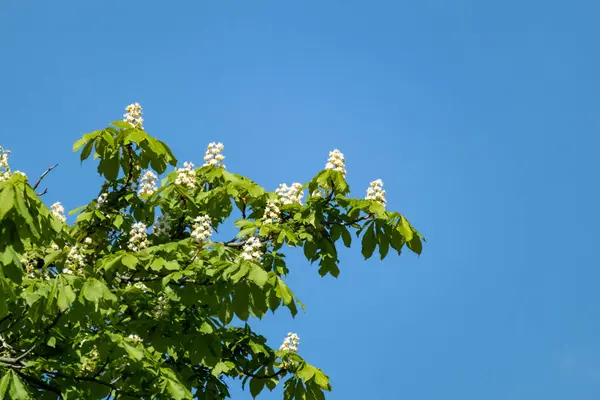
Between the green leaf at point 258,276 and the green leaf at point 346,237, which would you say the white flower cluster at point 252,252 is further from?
the green leaf at point 346,237

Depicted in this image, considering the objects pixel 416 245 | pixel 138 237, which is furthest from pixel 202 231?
pixel 416 245

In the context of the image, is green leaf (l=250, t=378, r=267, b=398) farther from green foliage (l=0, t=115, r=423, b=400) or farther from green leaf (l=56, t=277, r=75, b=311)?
green leaf (l=56, t=277, r=75, b=311)

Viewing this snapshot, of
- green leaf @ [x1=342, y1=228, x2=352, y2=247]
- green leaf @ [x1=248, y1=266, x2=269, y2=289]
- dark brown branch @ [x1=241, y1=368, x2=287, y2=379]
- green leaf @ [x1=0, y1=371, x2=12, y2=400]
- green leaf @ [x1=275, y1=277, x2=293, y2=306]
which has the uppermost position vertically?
green leaf @ [x1=342, y1=228, x2=352, y2=247]

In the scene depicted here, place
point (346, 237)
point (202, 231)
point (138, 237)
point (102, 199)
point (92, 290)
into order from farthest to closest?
1. point (102, 199)
2. point (346, 237)
3. point (138, 237)
4. point (202, 231)
5. point (92, 290)

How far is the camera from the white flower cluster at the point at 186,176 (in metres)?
9.61

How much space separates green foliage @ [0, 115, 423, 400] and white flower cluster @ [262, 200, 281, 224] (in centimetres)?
9

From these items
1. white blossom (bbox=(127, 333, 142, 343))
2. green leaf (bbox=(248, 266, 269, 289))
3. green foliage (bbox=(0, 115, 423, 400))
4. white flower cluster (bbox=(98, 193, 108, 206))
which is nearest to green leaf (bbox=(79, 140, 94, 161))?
green foliage (bbox=(0, 115, 423, 400))

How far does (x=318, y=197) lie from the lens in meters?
8.96

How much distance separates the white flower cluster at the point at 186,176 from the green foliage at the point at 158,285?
9 centimetres

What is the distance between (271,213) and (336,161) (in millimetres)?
834

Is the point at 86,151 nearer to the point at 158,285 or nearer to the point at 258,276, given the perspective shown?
the point at 158,285

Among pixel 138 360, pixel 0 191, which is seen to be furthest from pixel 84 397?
pixel 0 191

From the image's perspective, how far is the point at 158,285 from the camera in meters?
8.76

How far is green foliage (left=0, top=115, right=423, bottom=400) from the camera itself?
738 centimetres
